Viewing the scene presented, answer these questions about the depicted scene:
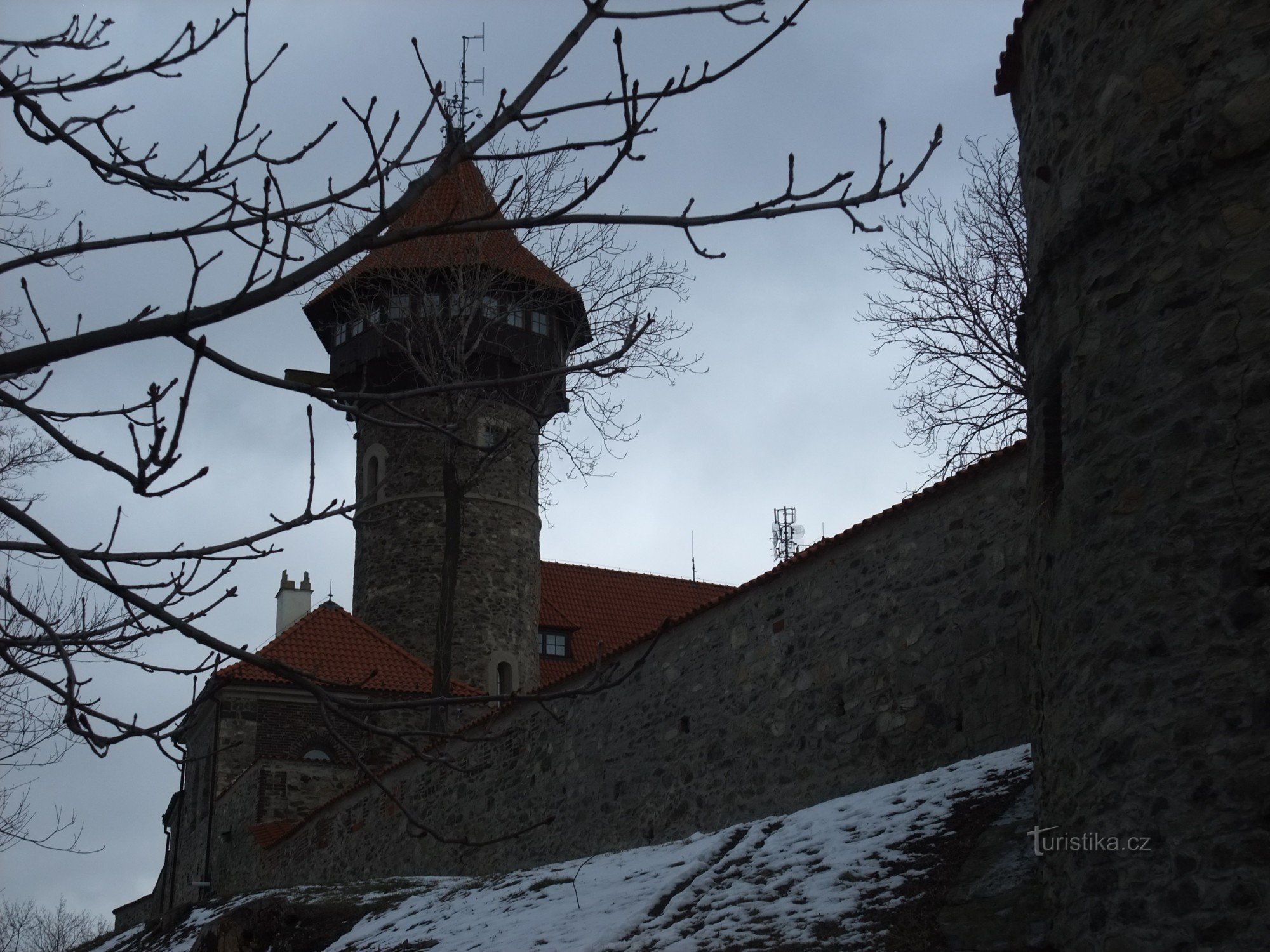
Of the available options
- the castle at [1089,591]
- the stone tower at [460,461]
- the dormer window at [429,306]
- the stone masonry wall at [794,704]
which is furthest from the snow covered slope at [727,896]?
the stone tower at [460,461]

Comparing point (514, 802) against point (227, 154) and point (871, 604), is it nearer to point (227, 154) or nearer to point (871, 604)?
point (871, 604)

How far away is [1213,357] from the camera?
5.39m

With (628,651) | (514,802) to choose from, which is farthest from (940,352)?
(514,802)

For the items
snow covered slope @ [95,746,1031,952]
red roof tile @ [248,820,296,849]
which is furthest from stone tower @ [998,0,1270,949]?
red roof tile @ [248,820,296,849]

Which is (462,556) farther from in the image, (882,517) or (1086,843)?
(1086,843)

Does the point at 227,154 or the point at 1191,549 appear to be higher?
the point at 227,154

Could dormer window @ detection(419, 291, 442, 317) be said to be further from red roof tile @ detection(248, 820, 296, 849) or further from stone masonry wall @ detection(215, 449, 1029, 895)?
red roof tile @ detection(248, 820, 296, 849)

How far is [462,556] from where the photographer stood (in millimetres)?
21625

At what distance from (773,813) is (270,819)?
9.70 m

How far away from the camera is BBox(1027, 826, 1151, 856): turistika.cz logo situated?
16.8 feet

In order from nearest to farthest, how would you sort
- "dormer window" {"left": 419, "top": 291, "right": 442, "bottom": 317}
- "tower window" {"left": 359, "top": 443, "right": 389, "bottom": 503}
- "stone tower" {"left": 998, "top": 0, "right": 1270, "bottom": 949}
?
"stone tower" {"left": 998, "top": 0, "right": 1270, "bottom": 949} → "dormer window" {"left": 419, "top": 291, "right": 442, "bottom": 317} → "tower window" {"left": 359, "top": 443, "right": 389, "bottom": 503}

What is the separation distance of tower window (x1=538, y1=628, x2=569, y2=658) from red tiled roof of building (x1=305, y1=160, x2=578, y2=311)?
6.57 m

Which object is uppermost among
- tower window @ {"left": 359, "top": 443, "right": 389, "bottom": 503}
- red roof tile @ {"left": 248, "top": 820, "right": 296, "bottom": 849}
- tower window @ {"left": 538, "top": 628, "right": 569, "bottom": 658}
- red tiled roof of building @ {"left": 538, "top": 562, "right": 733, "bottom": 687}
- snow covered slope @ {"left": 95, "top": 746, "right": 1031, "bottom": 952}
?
tower window @ {"left": 359, "top": 443, "right": 389, "bottom": 503}

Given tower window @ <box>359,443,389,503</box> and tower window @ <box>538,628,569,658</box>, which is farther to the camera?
tower window @ <box>538,628,569,658</box>
